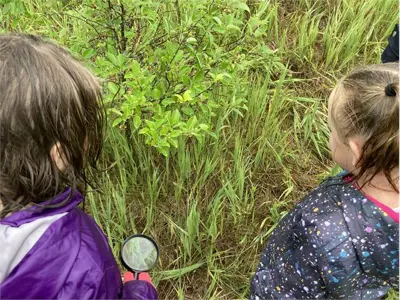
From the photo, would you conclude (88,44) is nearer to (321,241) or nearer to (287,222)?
(287,222)

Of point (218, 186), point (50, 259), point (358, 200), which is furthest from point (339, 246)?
point (218, 186)

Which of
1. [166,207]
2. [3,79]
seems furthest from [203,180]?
[3,79]

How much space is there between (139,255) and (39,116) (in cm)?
55

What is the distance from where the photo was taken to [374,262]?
1311mm

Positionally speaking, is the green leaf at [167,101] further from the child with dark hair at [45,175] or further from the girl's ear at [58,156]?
the girl's ear at [58,156]

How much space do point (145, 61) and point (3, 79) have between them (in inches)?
35.8

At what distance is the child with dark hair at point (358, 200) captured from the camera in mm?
1239

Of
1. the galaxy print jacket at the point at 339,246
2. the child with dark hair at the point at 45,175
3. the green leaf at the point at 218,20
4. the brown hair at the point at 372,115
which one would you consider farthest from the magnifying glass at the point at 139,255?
the green leaf at the point at 218,20

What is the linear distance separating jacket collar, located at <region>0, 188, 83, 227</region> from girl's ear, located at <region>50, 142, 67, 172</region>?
72 millimetres

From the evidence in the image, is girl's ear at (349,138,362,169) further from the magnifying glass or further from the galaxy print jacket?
the magnifying glass

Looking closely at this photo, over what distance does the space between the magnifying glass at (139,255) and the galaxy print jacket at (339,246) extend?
429 millimetres

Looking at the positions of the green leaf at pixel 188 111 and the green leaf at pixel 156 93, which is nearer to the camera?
the green leaf at pixel 156 93

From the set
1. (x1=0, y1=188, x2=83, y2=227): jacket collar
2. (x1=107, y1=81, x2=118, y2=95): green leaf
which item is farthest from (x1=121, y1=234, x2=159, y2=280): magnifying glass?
(x1=107, y1=81, x2=118, y2=95): green leaf

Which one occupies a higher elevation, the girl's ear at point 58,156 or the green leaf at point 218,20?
the green leaf at point 218,20
